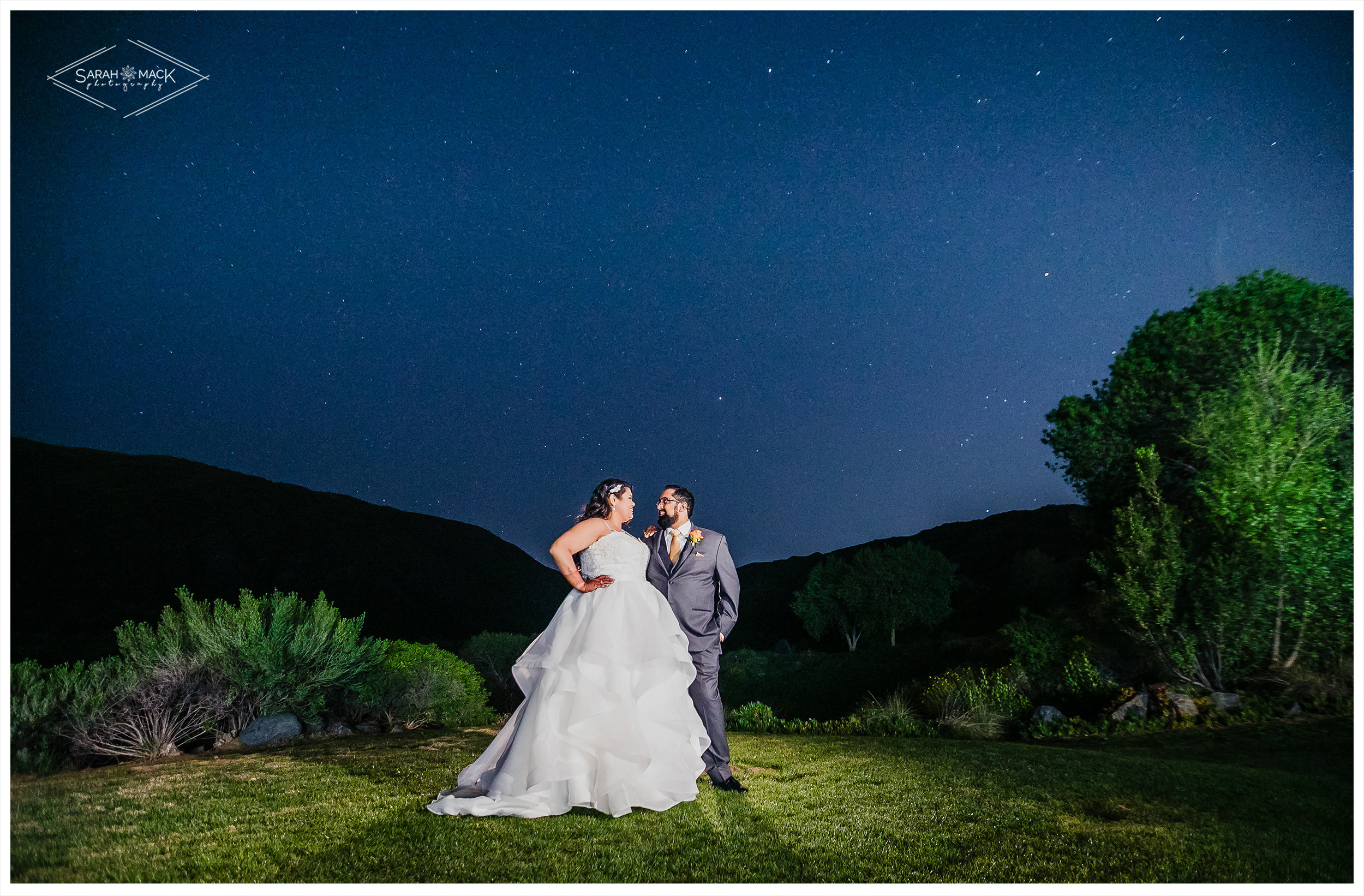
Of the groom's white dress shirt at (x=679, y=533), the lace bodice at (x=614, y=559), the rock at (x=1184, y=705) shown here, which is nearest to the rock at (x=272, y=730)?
the lace bodice at (x=614, y=559)

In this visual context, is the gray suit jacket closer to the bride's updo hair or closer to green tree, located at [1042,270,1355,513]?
the bride's updo hair

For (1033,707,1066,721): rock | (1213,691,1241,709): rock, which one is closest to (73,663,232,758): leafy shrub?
(1033,707,1066,721): rock

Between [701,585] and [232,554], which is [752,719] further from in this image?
[232,554]

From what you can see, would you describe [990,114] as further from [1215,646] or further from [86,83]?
[86,83]

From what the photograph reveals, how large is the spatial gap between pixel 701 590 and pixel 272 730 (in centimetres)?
543

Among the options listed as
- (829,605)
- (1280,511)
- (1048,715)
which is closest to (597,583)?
(1048,715)

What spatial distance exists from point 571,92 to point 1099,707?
1019 cm

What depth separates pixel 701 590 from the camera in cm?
507

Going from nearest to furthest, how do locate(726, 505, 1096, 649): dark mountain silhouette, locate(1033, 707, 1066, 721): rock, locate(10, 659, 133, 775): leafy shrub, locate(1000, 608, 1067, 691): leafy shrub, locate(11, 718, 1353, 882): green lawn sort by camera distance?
locate(11, 718, 1353, 882): green lawn, locate(10, 659, 133, 775): leafy shrub, locate(1033, 707, 1066, 721): rock, locate(1000, 608, 1067, 691): leafy shrub, locate(726, 505, 1096, 649): dark mountain silhouette

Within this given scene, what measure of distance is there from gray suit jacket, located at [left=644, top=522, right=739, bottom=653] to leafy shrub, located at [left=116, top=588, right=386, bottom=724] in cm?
489

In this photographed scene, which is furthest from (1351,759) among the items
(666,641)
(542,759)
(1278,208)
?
(542,759)

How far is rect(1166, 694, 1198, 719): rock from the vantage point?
7.89 m

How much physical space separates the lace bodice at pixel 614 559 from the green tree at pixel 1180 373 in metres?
8.03

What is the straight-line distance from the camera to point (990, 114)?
26.8 feet
